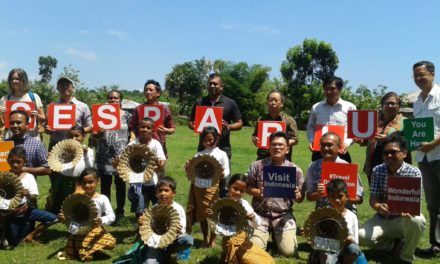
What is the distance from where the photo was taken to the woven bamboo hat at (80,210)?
590 cm

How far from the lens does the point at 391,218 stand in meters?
6.21

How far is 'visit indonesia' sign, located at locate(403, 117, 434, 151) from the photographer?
20.5 feet

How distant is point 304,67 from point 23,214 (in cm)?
4371

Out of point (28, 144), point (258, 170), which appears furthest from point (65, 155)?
point (258, 170)

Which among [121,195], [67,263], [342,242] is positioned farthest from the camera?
[121,195]

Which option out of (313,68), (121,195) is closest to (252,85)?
(313,68)

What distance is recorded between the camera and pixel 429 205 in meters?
6.68

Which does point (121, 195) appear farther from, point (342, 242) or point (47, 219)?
point (342, 242)

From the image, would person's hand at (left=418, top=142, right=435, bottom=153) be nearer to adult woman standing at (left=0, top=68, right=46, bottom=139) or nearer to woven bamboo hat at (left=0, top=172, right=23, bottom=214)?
woven bamboo hat at (left=0, top=172, right=23, bottom=214)

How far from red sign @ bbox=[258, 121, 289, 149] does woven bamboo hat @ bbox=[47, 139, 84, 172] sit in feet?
8.99

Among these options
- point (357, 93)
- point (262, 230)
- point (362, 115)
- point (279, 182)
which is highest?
point (357, 93)

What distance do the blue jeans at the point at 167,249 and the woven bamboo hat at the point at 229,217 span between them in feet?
1.37

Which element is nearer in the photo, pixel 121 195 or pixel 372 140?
pixel 372 140

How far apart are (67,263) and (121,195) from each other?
2338mm
